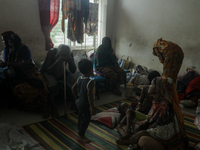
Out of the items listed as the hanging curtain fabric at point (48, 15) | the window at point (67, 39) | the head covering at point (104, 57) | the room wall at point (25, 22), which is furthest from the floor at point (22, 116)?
the window at point (67, 39)

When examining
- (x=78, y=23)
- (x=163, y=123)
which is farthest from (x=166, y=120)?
(x=78, y=23)

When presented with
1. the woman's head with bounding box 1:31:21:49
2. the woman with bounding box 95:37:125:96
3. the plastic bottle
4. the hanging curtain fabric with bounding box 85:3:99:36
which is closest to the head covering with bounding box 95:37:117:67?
the woman with bounding box 95:37:125:96

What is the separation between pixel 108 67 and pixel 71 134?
2.19 meters

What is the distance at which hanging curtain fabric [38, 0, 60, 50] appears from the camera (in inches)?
165

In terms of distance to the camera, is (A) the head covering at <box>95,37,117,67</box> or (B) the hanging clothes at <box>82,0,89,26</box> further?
(B) the hanging clothes at <box>82,0,89,26</box>

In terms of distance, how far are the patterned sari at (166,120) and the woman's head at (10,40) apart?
7.88 feet

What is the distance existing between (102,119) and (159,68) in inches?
101

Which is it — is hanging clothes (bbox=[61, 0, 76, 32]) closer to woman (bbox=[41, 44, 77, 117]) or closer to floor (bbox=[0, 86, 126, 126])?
woman (bbox=[41, 44, 77, 117])

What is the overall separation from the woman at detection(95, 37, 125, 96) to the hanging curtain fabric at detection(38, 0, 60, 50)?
1.25 meters

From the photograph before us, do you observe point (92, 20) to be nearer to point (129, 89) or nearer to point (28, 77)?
point (129, 89)

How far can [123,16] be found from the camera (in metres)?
5.45

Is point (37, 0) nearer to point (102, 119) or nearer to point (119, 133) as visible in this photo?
point (102, 119)

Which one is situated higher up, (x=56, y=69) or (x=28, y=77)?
(x=56, y=69)

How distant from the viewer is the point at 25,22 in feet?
13.3
